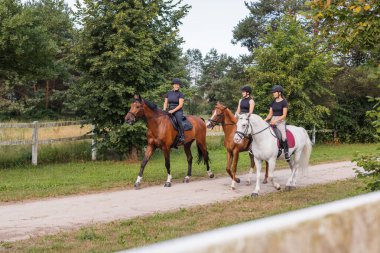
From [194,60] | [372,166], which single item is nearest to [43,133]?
[372,166]

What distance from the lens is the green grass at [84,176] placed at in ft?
36.3

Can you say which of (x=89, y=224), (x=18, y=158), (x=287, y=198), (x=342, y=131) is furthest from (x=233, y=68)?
(x=89, y=224)

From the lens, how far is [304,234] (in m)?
0.94

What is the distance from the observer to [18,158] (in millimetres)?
16172

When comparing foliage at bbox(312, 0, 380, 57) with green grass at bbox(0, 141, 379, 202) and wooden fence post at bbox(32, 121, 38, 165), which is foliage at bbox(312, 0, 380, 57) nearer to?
green grass at bbox(0, 141, 379, 202)

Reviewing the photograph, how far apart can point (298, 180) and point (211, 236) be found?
12.9 m

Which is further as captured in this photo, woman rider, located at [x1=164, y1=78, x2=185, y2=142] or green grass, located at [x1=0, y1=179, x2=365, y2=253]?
woman rider, located at [x1=164, y1=78, x2=185, y2=142]

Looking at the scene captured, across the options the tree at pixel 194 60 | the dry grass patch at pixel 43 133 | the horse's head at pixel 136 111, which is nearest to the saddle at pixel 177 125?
the horse's head at pixel 136 111

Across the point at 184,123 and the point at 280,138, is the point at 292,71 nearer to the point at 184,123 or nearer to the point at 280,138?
the point at 184,123

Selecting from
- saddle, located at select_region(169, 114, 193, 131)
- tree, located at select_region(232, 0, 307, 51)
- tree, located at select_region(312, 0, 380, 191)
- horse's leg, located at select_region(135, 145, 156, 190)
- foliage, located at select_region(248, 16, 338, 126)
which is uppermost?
tree, located at select_region(232, 0, 307, 51)

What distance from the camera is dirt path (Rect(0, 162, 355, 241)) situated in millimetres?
7574

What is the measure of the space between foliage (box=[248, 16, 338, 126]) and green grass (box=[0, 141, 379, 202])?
467 centimetres

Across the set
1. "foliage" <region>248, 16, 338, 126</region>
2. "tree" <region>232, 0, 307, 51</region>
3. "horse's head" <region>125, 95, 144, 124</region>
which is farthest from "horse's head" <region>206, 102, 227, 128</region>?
"tree" <region>232, 0, 307, 51</region>

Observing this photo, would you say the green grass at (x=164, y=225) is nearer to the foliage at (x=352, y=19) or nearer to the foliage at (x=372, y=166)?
the foliage at (x=372, y=166)
